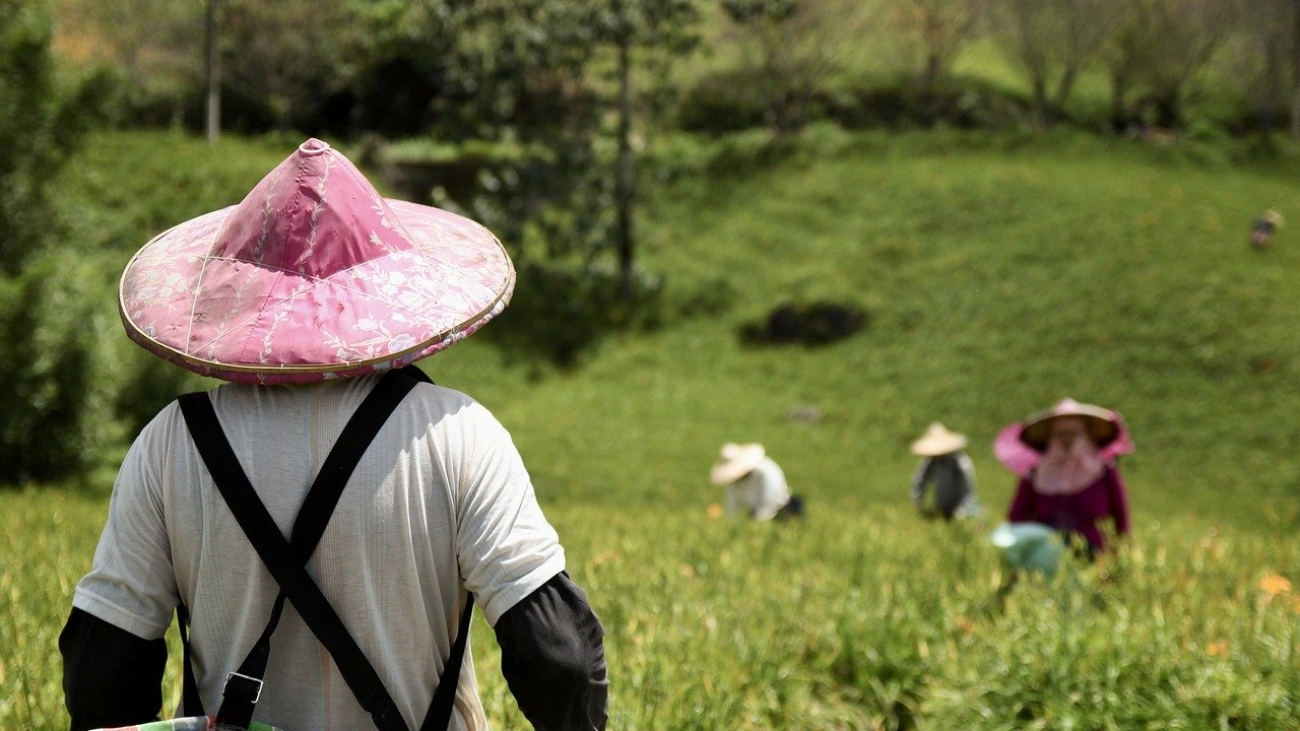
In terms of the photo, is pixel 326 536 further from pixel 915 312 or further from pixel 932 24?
pixel 932 24

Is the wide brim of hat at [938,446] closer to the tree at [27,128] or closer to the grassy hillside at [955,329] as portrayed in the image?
the grassy hillside at [955,329]

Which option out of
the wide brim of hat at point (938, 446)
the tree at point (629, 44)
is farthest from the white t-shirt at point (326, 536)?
the tree at point (629, 44)

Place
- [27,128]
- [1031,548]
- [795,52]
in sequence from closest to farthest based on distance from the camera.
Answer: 1. [1031,548]
2. [27,128]
3. [795,52]

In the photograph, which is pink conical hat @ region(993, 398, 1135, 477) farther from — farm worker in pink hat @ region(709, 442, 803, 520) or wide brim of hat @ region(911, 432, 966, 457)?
farm worker in pink hat @ region(709, 442, 803, 520)

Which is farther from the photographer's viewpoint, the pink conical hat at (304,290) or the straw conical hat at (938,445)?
the straw conical hat at (938,445)

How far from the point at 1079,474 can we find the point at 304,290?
19.4ft

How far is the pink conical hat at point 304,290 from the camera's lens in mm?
1861

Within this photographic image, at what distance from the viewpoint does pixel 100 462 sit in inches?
397

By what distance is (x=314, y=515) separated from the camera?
183 cm

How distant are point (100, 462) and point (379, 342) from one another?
9.42 meters

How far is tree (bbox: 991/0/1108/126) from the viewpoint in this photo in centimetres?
2356

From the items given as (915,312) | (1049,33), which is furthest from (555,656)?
(1049,33)

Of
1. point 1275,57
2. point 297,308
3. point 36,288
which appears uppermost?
point 297,308

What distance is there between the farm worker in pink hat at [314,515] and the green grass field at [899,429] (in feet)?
5.37
